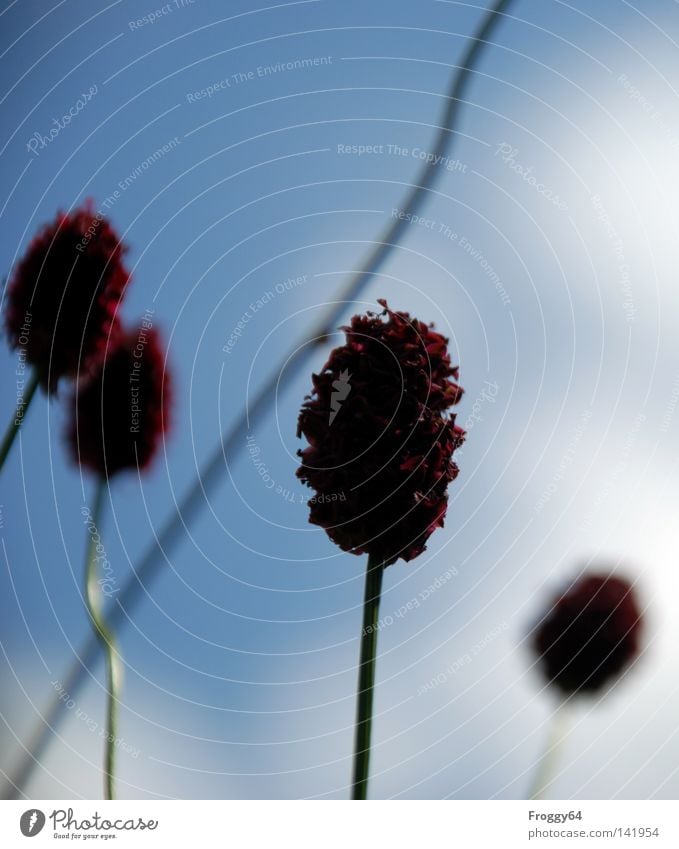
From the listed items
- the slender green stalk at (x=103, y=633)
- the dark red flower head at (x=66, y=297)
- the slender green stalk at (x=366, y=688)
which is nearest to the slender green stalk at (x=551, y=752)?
the slender green stalk at (x=366, y=688)

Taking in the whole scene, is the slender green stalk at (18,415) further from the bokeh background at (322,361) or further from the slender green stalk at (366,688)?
the slender green stalk at (366,688)

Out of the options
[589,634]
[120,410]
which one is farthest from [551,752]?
[120,410]

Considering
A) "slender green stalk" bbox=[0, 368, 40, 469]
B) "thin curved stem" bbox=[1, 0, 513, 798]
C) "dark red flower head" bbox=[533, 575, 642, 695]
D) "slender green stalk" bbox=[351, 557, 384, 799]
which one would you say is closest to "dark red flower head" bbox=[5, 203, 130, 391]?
"slender green stalk" bbox=[0, 368, 40, 469]

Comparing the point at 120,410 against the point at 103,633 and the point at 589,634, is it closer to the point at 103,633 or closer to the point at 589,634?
the point at 103,633

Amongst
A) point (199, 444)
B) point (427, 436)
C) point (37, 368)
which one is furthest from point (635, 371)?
point (37, 368)

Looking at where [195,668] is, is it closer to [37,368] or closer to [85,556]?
[85,556]
